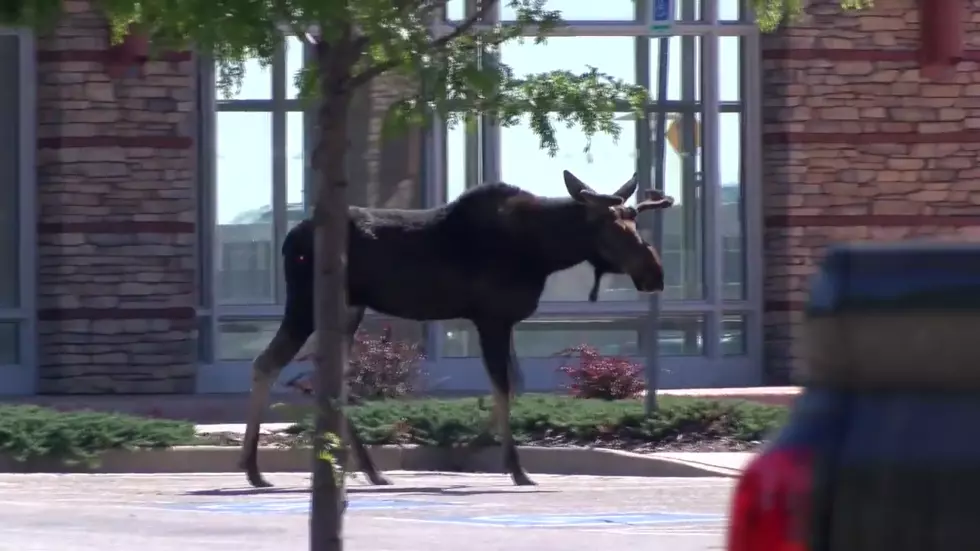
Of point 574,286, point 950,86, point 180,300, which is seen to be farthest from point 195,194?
point 950,86

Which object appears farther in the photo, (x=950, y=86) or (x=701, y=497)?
(x=950, y=86)

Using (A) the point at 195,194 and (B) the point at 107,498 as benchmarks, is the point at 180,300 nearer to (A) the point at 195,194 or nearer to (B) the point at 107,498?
(A) the point at 195,194

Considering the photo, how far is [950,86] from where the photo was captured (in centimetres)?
1831

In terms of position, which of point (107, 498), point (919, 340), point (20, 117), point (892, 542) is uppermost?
point (20, 117)

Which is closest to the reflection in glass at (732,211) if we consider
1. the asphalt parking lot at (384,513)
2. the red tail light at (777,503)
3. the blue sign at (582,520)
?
the asphalt parking lot at (384,513)

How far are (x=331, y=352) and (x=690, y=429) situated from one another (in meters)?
7.89

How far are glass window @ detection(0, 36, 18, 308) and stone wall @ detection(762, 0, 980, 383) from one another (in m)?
7.43

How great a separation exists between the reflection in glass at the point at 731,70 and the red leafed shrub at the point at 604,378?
3.56m

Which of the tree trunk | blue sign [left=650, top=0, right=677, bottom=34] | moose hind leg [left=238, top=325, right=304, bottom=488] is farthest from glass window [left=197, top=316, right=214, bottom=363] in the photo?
the tree trunk

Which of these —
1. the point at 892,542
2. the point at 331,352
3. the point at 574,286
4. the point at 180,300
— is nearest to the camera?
the point at 892,542

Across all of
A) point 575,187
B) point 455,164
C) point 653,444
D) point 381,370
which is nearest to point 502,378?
point 575,187

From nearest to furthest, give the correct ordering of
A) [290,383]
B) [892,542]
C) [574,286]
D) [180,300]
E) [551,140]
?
[892,542] < [551,140] < [290,383] < [180,300] < [574,286]

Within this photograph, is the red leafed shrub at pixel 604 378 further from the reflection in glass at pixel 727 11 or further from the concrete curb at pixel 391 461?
the reflection in glass at pixel 727 11

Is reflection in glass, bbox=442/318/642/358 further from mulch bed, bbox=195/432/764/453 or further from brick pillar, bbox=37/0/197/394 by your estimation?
mulch bed, bbox=195/432/764/453
